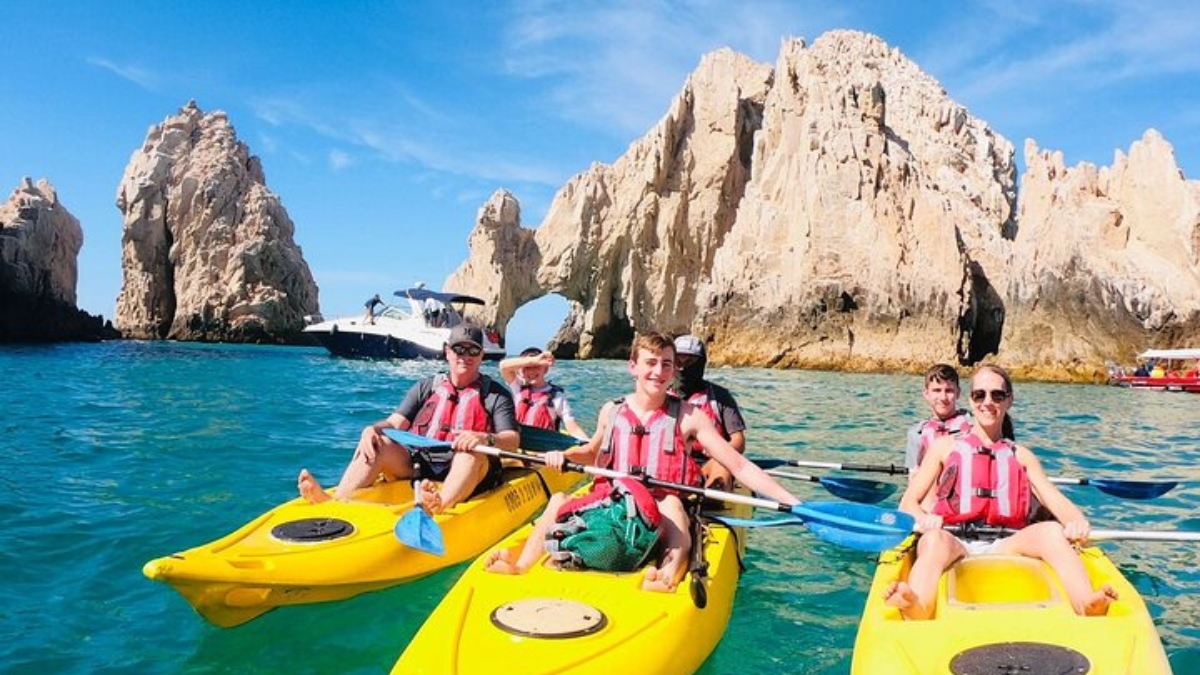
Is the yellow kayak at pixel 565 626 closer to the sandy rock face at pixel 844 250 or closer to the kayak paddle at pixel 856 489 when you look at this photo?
the kayak paddle at pixel 856 489

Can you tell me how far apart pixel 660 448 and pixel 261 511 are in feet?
15.4

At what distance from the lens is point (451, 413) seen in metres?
6.67

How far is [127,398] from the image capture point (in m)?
18.5

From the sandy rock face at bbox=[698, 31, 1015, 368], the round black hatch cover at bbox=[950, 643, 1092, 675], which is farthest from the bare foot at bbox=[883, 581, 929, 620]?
the sandy rock face at bbox=[698, 31, 1015, 368]

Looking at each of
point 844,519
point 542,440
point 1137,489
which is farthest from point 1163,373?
point 844,519

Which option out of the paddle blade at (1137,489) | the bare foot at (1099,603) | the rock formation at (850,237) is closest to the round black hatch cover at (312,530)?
the bare foot at (1099,603)

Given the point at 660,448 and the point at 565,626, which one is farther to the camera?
the point at 660,448

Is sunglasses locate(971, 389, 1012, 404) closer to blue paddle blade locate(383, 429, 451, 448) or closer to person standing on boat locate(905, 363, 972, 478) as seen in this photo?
person standing on boat locate(905, 363, 972, 478)

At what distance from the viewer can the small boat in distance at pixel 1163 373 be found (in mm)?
30497

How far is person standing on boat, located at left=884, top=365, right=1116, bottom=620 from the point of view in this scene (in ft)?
14.0

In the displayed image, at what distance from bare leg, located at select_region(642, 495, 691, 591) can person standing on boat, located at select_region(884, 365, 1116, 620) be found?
1.18 meters

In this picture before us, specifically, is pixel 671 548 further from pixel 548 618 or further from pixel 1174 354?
pixel 1174 354

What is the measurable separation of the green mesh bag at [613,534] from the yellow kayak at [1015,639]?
122 cm

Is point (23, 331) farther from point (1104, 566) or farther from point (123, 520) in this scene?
point (1104, 566)
